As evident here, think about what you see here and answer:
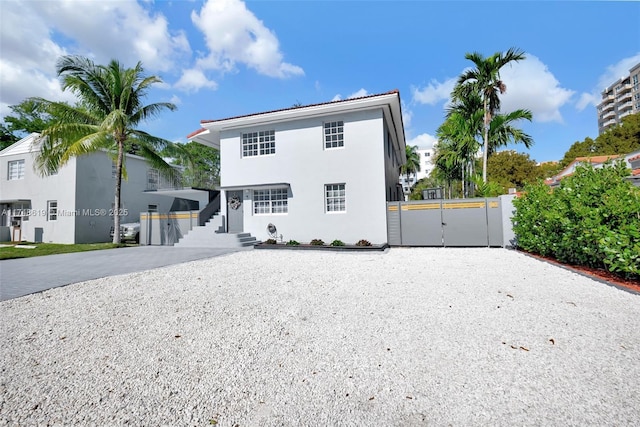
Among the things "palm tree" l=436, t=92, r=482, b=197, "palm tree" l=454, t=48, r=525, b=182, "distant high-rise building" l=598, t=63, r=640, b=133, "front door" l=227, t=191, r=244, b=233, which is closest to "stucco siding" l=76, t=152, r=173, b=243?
"front door" l=227, t=191, r=244, b=233

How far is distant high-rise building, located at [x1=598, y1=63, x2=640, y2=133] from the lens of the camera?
63.3m

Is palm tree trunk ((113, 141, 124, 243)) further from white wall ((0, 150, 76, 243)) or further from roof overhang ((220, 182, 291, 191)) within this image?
roof overhang ((220, 182, 291, 191))

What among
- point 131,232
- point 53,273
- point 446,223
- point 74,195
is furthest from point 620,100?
point 74,195

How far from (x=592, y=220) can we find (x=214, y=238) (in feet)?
45.3

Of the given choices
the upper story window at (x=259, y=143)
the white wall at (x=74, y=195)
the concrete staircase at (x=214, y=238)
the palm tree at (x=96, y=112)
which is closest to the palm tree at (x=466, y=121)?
the upper story window at (x=259, y=143)

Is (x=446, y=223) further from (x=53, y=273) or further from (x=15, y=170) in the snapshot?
(x=15, y=170)

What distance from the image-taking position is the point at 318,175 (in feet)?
43.4

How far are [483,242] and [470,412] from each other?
38.6ft

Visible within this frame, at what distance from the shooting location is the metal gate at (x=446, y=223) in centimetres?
1202

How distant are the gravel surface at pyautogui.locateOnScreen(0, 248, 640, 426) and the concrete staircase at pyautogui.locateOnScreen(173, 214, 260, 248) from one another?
745 centimetres

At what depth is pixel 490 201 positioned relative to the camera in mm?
12016

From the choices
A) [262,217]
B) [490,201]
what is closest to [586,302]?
[490,201]

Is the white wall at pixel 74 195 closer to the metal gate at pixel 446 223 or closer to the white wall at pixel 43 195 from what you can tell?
the white wall at pixel 43 195

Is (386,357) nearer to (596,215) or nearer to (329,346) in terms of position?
(329,346)
